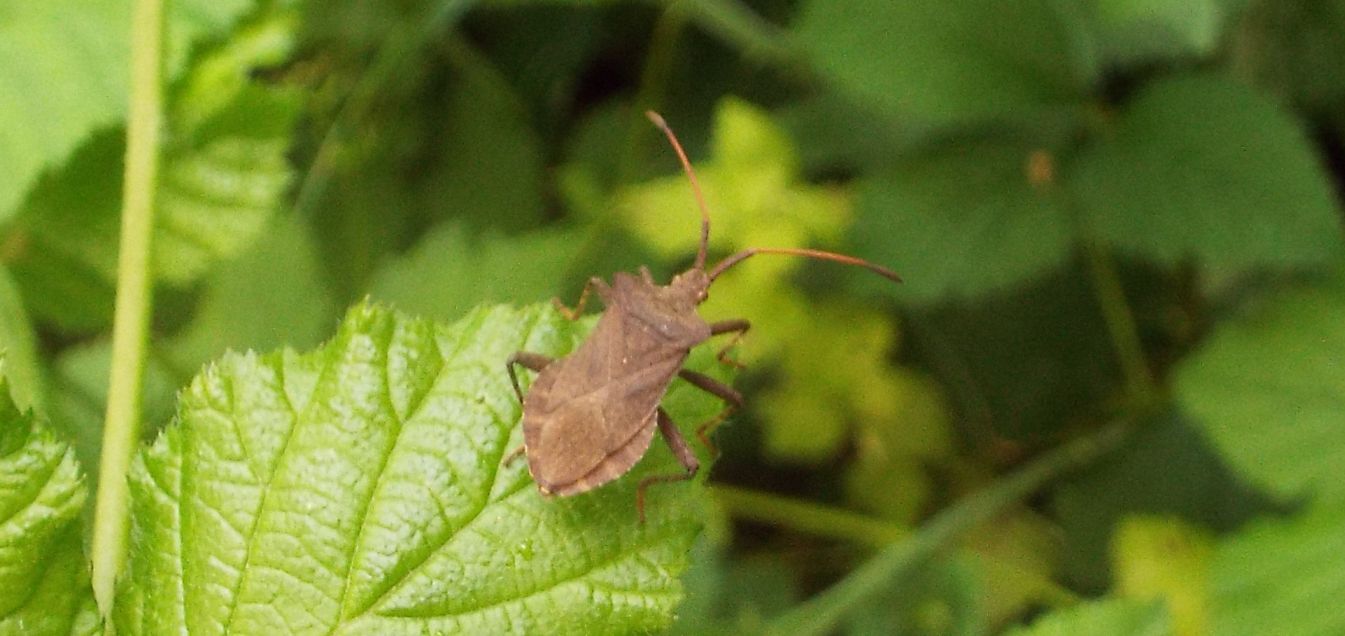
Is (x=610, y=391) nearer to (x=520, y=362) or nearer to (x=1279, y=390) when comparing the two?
(x=520, y=362)

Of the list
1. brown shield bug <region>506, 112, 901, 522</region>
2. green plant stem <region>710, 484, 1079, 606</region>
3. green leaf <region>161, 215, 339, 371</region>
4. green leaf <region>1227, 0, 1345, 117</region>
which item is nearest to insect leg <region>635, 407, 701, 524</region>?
brown shield bug <region>506, 112, 901, 522</region>

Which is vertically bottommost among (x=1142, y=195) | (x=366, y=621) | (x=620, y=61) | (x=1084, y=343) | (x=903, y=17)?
(x=1084, y=343)

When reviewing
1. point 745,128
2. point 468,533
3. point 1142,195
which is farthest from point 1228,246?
point 468,533

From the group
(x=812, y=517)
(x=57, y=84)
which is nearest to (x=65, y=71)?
(x=57, y=84)

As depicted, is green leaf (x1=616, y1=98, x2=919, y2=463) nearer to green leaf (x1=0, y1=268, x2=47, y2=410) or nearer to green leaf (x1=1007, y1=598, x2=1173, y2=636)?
green leaf (x1=1007, y1=598, x2=1173, y2=636)

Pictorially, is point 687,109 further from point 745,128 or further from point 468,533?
point 468,533
